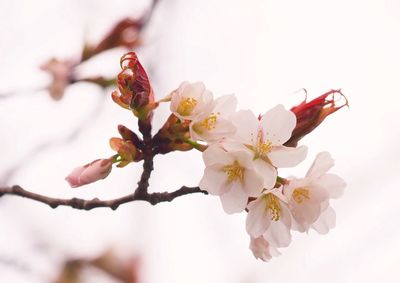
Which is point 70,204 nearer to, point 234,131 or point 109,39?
point 234,131

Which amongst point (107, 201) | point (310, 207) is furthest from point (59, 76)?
point (310, 207)

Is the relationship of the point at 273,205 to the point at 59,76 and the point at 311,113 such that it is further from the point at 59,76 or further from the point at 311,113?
the point at 59,76

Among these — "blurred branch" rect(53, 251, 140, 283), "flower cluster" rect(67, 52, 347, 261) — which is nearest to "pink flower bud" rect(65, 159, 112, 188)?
"flower cluster" rect(67, 52, 347, 261)

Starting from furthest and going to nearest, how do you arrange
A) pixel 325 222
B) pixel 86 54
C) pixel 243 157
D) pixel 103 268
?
1. pixel 103 268
2. pixel 86 54
3. pixel 325 222
4. pixel 243 157

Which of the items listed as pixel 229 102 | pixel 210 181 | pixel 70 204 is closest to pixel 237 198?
pixel 210 181

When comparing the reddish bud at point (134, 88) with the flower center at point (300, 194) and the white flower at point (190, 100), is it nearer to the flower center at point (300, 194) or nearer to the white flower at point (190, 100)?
the white flower at point (190, 100)

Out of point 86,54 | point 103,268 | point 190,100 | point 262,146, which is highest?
point 86,54
